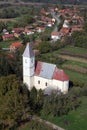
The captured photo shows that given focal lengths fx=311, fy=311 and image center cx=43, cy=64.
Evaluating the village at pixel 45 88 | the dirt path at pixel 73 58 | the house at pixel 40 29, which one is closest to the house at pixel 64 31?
the house at pixel 40 29

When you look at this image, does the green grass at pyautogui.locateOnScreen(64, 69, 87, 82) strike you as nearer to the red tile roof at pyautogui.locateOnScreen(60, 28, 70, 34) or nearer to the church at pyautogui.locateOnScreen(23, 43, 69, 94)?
the church at pyautogui.locateOnScreen(23, 43, 69, 94)

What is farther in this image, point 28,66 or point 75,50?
point 75,50

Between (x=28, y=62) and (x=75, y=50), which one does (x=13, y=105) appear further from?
(x=75, y=50)

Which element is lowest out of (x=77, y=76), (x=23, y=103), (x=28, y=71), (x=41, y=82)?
(x=77, y=76)

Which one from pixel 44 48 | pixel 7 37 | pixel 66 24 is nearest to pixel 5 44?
pixel 7 37

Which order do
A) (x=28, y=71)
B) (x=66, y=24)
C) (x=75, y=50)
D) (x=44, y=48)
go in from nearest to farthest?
(x=28, y=71) < (x=44, y=48) < (x=75, y=50) < (x=66, y=24)

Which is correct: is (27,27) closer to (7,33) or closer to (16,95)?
(7,33)
